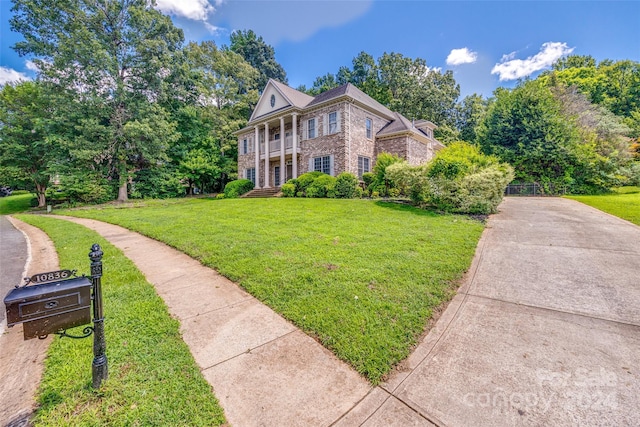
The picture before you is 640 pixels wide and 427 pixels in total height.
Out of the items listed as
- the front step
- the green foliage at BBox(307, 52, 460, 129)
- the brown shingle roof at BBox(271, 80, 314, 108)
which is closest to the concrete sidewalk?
the front step

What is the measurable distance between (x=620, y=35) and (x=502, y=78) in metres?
18.5

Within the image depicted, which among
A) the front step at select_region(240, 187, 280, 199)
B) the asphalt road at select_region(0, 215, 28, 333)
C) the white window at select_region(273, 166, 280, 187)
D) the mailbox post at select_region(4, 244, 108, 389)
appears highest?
the white window at select_region(273, 166, 280, 187)

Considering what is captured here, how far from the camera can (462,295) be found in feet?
12.3

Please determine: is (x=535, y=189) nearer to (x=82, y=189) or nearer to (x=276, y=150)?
(x=276, y=150)

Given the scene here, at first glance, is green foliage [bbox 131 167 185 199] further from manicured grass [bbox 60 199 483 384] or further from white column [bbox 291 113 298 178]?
manicured grass [bbox 60 199 483 384]

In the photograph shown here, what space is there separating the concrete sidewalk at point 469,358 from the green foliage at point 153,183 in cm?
2078

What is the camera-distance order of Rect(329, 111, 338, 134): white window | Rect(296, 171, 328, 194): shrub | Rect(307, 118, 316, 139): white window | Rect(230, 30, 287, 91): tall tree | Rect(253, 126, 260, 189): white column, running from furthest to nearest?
Rect(230, 30, 287, 91): tall tree → Rect(253, 126, 260, 189): white column → Rect(307, 118, 316, 139): white window → Rect(329, 111, 338, 134): white window → Rect(296, 171, 328, 194): shrub

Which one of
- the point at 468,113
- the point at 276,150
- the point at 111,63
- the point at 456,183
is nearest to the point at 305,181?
the point at 276,150

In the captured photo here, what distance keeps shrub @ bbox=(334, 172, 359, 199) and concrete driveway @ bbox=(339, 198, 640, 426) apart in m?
10.3

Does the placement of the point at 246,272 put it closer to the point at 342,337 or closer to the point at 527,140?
the point at 342,337

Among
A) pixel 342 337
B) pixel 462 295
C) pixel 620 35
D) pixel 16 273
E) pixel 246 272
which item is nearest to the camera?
pixel 342 337

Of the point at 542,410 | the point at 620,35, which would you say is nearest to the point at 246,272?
the point at 542,410

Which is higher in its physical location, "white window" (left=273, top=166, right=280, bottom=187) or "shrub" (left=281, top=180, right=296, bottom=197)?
"white window" (left=273, top=166, right=280, bottom=187)

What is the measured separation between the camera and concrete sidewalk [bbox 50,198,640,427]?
75.3 inches
